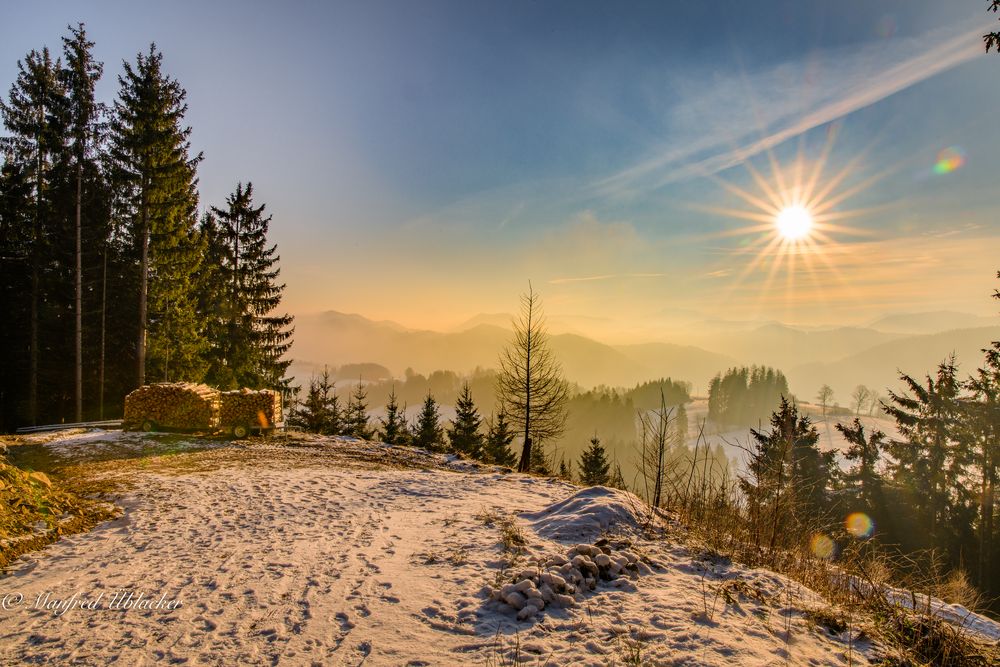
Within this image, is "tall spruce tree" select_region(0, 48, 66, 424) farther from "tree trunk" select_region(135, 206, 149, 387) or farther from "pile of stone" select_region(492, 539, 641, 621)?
"pile of stone" select_region(492, 539, 641, 621)

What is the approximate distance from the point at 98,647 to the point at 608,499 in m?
8.20

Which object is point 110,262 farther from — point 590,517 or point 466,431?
point 590,517

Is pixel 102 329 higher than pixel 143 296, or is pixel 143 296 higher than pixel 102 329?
pixel 143 296

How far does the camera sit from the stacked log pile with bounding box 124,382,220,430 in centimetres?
1733

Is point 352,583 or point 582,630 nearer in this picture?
point 582,630

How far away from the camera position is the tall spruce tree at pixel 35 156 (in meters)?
19.8

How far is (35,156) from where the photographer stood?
20609 millimetres

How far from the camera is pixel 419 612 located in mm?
5051

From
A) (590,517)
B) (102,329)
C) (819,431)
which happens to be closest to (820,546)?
(590,517)

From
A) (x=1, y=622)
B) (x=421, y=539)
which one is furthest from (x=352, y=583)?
(x=1, y=622)

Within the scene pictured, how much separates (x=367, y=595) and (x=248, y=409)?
637 inches

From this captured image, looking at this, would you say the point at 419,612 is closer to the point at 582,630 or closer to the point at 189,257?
the point at 582,630

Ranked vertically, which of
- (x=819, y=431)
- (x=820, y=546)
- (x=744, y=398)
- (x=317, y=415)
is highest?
(x=820, y=546)

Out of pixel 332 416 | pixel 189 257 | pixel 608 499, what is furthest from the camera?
pixel 332 416
